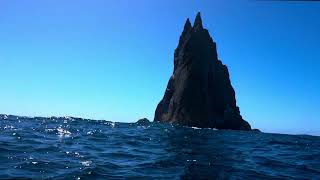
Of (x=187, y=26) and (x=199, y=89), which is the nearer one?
(x=199, y=89)

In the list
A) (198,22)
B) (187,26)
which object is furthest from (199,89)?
(187,26)

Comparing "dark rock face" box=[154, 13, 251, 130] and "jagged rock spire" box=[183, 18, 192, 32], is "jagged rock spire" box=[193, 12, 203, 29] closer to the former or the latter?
"dark rock face" box=[154, 13, 251, 130]

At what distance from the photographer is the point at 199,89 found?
346ft

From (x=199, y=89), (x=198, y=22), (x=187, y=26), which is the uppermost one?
(x=198, y=22)

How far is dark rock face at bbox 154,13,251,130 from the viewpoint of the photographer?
101 meters

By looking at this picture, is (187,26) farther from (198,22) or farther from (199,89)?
(199,89)

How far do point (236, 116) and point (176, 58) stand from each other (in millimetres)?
30230

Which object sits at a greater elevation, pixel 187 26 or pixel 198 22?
pixel 198 22

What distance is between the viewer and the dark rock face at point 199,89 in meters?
101

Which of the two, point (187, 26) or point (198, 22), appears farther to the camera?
point (187, 26)

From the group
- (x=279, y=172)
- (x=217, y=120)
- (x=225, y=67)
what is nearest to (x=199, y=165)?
(x=279, y=172)

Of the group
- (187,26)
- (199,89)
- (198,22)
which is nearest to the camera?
(199,89)

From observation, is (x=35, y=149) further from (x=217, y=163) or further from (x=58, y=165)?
(x=217, y=163)

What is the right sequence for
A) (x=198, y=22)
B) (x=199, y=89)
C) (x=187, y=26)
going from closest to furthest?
1. (x=199, y=89)
2. (x=198, y=22)
3. (x=187, y=26)
